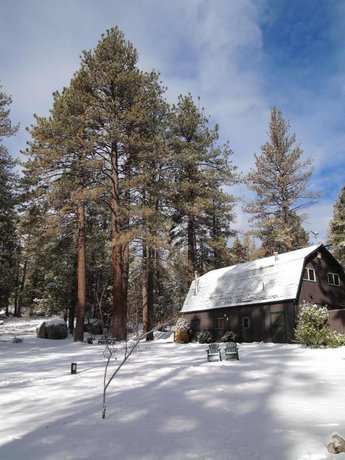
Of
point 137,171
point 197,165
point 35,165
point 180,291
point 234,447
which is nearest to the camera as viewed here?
point 234,447

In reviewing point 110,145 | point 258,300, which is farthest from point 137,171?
point 258,300

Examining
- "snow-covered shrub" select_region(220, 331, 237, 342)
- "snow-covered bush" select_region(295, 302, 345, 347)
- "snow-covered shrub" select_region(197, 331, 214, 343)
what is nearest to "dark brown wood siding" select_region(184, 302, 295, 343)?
"snow-covered shrub" select_region(220, 331, 237, 342)

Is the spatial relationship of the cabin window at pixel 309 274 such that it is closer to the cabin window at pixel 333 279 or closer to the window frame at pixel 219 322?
the cabin window at pixel 333 279

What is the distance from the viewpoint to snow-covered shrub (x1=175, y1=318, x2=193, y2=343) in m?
29.0

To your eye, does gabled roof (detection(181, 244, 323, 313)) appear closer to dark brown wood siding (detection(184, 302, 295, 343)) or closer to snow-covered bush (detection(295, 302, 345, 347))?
dark brown wood siding (detection(184, 302, 295, 343))

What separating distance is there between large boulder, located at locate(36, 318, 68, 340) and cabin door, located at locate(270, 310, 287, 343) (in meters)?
15.8

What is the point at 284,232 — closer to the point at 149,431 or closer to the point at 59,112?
the point at 59,112

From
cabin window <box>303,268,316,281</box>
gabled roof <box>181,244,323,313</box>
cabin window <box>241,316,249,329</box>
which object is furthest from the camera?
cabin window <box>241,316,249,329</box>

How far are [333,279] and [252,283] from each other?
5.92m

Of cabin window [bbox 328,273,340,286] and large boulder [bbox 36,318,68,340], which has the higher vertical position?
cabin window [bbox 328,273,340,286]

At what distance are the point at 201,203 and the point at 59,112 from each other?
11.8 m

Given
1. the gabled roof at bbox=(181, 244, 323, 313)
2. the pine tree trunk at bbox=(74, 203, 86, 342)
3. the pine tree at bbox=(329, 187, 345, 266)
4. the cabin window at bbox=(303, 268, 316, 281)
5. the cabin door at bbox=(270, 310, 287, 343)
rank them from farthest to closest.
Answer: the pine tree at bbox=(329, 187, 345, 266), the pine tree trunk at bbox=(74, 203, 86, 342), the cabin window at bbox=(303, 268, 316, 281), the gabled roof at bbox=(181, 244, 323, 313), the cabin door at bbox=(270, 310, 287, 343)

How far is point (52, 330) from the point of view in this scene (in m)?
30.6

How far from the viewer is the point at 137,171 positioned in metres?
26.3
